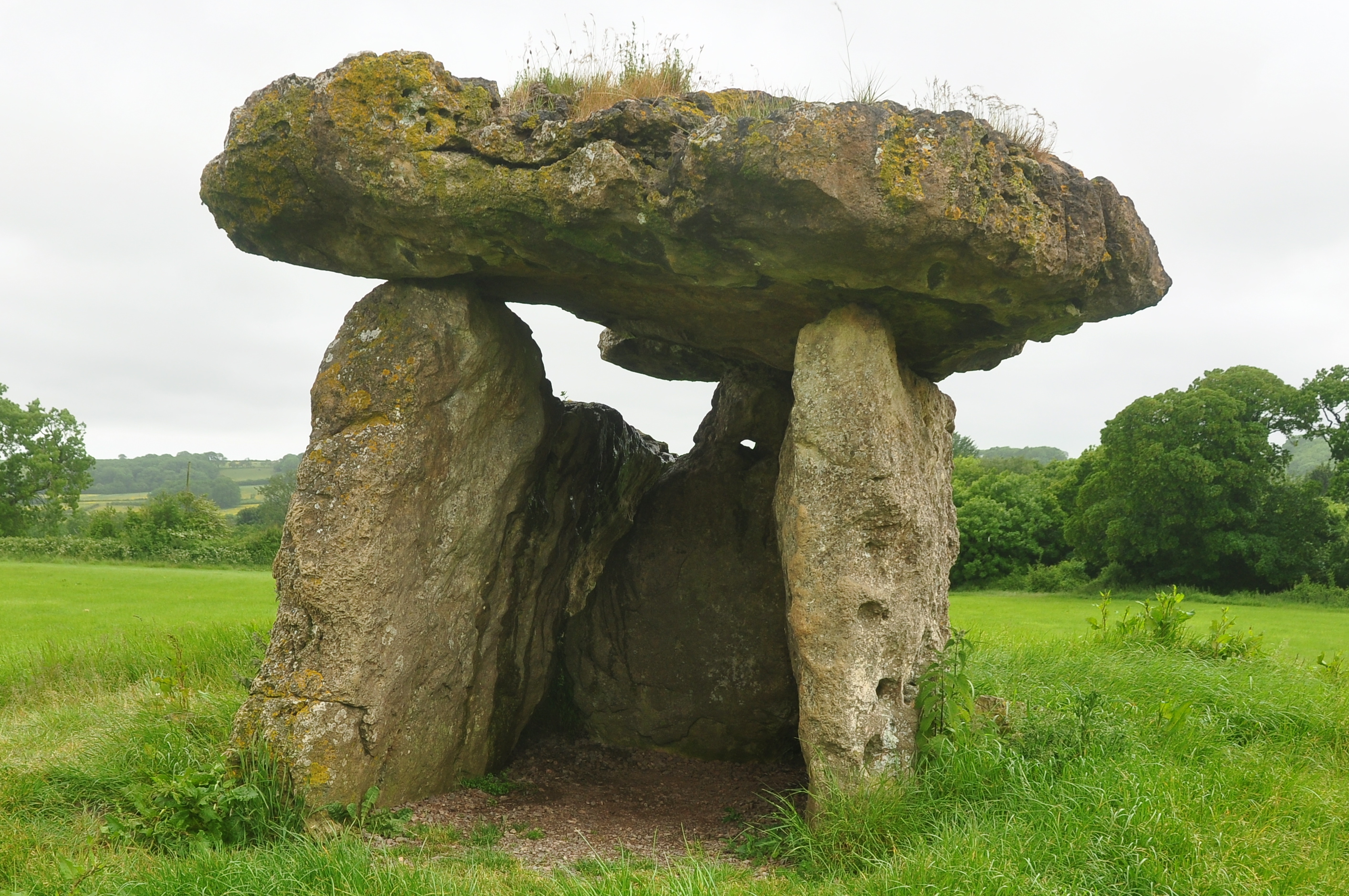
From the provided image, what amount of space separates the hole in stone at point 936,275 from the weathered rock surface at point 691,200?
16mm

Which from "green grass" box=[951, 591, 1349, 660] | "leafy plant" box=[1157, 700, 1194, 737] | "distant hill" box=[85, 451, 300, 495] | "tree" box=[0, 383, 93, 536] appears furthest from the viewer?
"distant hill" box=[85, 451, 300, 495]

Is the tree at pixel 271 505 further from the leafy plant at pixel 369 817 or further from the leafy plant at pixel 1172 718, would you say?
the leafy plant at pixel 1172 718

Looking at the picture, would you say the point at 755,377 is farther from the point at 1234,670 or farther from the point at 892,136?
the point at 1234,670

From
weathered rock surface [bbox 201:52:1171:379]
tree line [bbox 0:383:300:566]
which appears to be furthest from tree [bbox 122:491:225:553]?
weathered rock surface [bbox 201:52:1171:379]

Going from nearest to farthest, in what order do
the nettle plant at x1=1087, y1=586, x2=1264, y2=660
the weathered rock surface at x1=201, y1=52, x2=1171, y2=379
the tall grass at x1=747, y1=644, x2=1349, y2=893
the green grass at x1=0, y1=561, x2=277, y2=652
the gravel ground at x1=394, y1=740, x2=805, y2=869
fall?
the tall grass at x1=747, y1=644, x2=1349, y2=893, the weathered rock surface at x1=201, y1=52, x2=1171, y2=379, the gravel ground at x1=394, y1=740, x2=805, y2=869, the nettle plant at x1=1087, y1=586, x2=1264, y2=660, the green grass at x1=0, y1=561, x2=277, y2=652

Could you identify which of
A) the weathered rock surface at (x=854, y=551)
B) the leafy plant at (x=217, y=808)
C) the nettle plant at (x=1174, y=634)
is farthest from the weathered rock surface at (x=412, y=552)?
the nettle plant at (x=1174, y=634)

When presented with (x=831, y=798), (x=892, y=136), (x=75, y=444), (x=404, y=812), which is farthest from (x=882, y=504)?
(x=75, y=444)

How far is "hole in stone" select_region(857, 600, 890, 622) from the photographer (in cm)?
554

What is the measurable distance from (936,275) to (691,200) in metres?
→ 1.57

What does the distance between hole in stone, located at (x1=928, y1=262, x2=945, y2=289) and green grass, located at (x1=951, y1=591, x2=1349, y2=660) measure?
6.58 metres

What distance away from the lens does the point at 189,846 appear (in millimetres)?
5023

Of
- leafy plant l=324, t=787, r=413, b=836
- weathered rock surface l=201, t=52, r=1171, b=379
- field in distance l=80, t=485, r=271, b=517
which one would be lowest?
leafy plant l=324, t=787, r=413, b=836

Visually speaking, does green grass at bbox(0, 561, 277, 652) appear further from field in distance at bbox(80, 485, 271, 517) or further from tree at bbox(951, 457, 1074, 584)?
field in distance at bbox(80, 485, 271, 517)

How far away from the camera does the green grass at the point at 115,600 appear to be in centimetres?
1340
